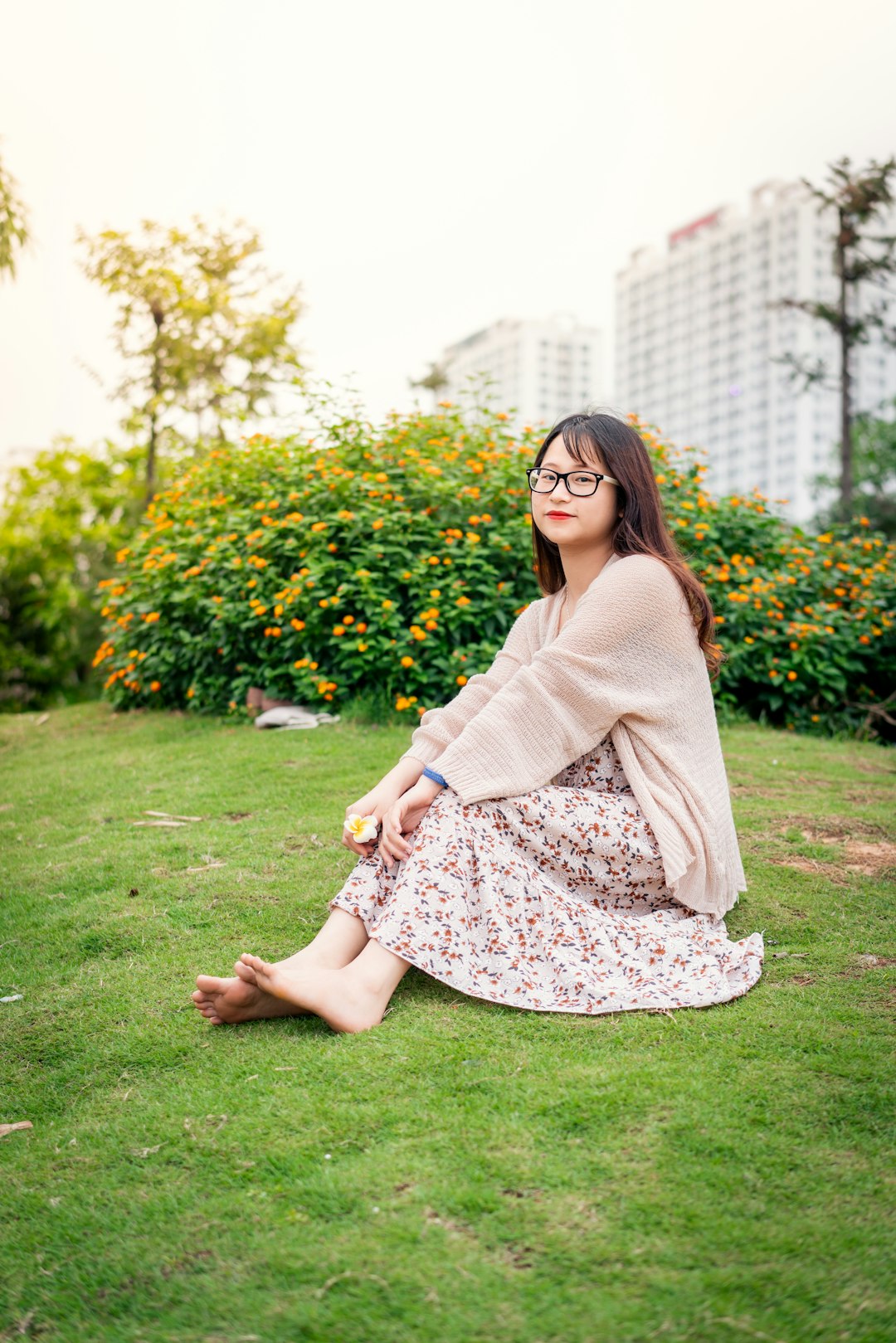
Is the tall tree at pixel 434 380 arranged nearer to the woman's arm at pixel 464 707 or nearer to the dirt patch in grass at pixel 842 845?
the dirt patch in grass at pixel 842 845

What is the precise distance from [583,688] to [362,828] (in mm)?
626

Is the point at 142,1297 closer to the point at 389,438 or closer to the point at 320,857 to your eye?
the point at 320,857

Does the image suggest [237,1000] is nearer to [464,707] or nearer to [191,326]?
[464,707]

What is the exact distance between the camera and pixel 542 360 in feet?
415

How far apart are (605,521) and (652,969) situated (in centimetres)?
111

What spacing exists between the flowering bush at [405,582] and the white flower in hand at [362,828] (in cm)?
263

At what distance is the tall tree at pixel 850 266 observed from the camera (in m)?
12.0

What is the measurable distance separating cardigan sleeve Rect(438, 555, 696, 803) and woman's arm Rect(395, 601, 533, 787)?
197 millimetres

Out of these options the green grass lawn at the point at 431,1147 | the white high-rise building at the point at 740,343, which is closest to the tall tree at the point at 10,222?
the green grass lawn at the point at 431,1147

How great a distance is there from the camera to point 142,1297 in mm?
1446

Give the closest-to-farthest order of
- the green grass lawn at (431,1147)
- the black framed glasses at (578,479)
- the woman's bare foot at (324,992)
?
the green grass lawn at (431,1147) → the woman's bare foot at (324,992) → the black framed glasses at (578,479)

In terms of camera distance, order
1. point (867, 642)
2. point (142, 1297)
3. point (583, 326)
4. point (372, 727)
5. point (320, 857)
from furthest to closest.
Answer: point (583, 326)
point (867, 642)
point (372, 727)
point (320, 857)
point (142, 1297)

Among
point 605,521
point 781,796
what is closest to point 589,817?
point 605,521

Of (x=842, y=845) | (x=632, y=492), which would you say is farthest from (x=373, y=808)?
(x=842, y=845)
